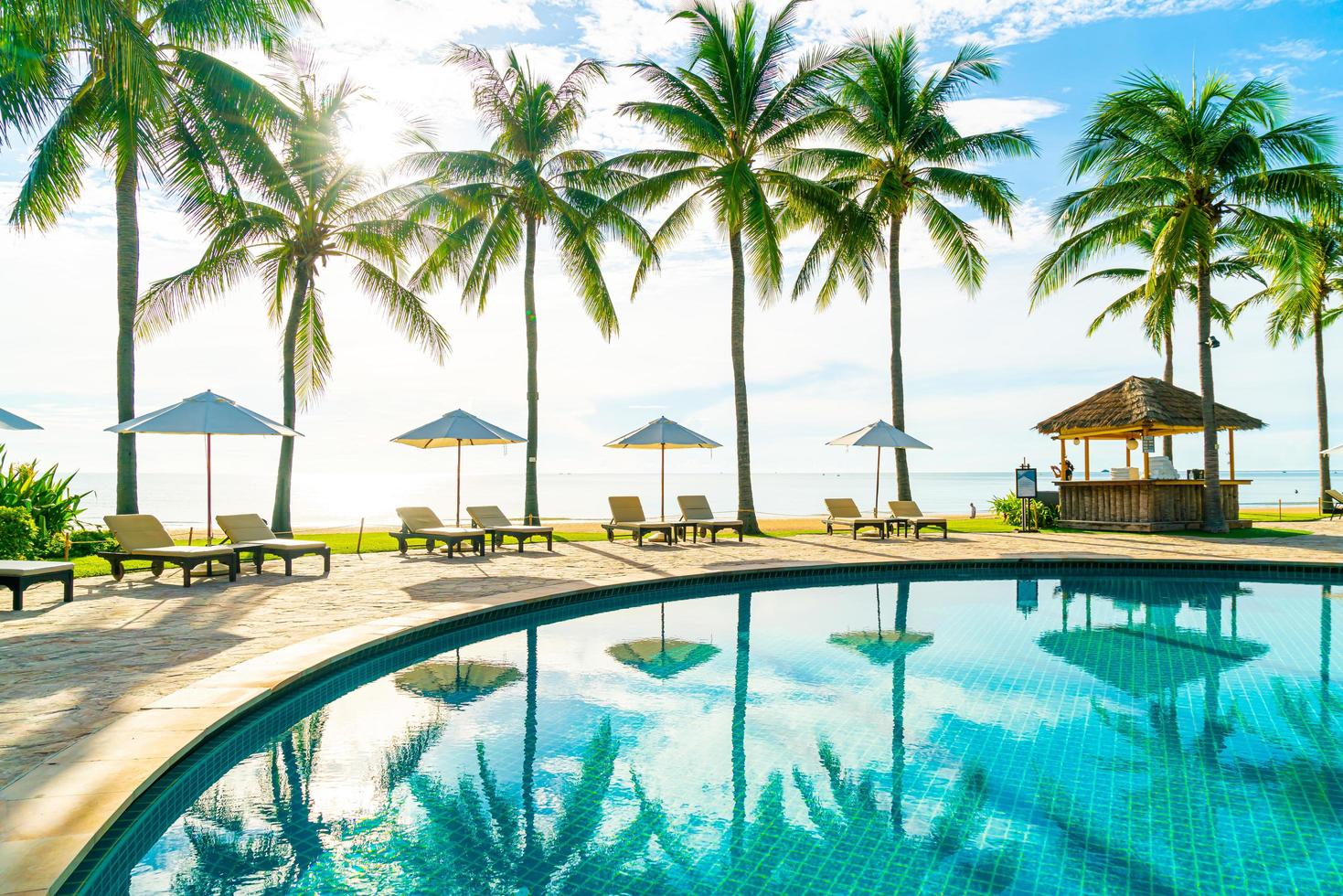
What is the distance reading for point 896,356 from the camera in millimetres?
17953

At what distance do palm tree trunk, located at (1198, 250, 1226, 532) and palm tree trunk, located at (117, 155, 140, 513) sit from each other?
19.7 metres

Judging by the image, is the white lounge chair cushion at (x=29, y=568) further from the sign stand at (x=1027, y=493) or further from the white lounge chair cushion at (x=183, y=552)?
the sign stand at (x=1027, y=493)

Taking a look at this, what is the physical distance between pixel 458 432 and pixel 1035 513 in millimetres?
13323

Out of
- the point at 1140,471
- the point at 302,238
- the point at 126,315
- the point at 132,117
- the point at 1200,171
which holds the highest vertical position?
the point at 1200,171

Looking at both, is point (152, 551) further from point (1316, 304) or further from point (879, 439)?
point (1316, 304)

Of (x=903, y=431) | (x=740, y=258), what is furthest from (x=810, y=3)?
(x=903, y=431)

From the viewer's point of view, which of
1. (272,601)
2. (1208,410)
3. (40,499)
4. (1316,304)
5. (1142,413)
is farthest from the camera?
(1316,304)

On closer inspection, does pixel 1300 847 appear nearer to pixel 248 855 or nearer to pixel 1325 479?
pixel 248 855

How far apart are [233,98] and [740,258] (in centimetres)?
976

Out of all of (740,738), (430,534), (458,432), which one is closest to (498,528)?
(430,534)

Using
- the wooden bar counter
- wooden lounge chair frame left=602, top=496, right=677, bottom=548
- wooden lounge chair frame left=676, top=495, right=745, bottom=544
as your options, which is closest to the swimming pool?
wooden lounge chair frame left=602, top=496, right=677, bottom=548

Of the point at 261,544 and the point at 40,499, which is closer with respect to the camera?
the point at 261,544

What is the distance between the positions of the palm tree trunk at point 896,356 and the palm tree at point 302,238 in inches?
411

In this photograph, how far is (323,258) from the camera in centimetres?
1568
